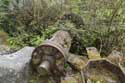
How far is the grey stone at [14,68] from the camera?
318 cm

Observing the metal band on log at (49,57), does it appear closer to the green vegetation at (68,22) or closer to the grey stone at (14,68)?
the grey stone at (14,68)

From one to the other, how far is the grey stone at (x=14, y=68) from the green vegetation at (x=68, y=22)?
2.79ft

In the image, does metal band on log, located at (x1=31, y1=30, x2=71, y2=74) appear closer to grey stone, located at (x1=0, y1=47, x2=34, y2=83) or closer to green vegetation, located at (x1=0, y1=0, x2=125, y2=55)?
grey stone, located at (x1=0, y1=47, x2=34, y2=83)

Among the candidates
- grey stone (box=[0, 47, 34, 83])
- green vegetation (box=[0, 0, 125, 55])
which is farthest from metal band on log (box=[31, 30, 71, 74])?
green vegetation (box=[0, 0, 125, 55])

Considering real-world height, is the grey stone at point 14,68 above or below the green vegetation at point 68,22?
below

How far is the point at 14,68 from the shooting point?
126 inches

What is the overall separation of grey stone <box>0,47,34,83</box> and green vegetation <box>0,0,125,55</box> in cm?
85

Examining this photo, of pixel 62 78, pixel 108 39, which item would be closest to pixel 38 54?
pixel 62 78

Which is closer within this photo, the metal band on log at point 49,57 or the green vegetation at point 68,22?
the metal band on log at point 49,57

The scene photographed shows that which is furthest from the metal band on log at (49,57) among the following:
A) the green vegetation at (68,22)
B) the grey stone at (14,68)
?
the green vegetation at (68,22)

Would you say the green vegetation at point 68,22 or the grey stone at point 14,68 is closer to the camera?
the grey stone at point 14,68

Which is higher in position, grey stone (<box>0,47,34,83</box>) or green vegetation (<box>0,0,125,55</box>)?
green vegetation (<box>0,0,125,55</box>)

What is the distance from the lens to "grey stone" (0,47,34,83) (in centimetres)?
318

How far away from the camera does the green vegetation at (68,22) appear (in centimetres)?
421
